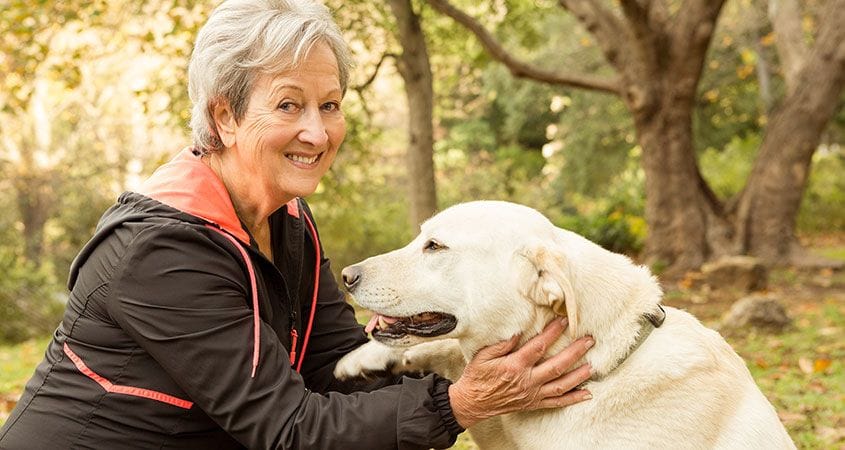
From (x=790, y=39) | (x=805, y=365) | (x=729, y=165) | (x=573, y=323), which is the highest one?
(x=790, y=39)

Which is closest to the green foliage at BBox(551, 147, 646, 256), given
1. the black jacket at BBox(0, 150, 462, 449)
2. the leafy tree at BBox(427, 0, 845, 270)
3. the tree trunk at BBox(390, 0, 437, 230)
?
the leafy tree at BBox(427, 0, 845, 270)

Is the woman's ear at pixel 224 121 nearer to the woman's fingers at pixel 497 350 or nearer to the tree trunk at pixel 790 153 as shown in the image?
the woman's fingers at pixel 497 350

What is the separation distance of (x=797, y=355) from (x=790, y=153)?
564cm

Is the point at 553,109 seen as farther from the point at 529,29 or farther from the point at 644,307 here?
the point at 644,307

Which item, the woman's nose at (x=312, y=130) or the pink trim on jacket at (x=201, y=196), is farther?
the woman's nose at (x=312, y=130)

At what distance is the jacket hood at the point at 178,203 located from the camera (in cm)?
235

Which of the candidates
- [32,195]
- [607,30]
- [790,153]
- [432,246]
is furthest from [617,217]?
[432,246]

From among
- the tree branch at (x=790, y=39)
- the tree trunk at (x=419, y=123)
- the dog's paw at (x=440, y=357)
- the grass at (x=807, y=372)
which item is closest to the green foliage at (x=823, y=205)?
the tree branch at (x=790, y=39)

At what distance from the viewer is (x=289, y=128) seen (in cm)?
254

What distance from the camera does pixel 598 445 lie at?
249 cm

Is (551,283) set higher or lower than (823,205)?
higher

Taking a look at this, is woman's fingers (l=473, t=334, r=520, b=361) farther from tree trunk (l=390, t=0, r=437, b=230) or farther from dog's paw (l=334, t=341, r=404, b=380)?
tree trunk (l=390, t=0, r=437, b=230)

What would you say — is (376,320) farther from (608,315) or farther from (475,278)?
(608,315)

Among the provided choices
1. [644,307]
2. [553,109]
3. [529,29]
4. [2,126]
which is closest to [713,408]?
[644,307]
